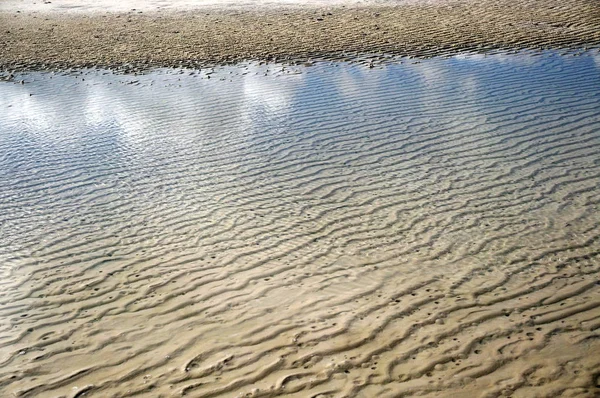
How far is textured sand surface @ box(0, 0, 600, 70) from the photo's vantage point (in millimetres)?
16484

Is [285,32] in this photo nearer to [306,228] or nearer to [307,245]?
[306,228]

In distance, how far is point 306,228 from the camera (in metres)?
7.19

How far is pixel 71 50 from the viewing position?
17703 millimetres

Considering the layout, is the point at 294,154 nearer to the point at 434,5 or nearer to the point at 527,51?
the point at 527,51

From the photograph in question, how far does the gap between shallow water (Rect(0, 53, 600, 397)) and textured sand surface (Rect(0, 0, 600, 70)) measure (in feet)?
14.0

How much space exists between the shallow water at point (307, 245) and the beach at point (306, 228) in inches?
0.9

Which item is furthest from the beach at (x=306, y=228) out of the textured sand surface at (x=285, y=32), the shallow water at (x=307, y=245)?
the textured sand surface at (x=285, y=32)

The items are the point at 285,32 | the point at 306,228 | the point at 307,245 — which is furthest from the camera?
the point at 285,32

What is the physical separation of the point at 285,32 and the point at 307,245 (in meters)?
13.0

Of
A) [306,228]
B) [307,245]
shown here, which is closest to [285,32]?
[306,228]

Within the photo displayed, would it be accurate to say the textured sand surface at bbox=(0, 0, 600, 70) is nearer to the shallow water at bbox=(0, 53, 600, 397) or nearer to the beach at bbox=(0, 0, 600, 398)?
the beach at bbox=(0, 0, 600, 398)

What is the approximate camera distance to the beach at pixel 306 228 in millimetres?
4953

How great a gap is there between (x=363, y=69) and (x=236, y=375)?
1071cm

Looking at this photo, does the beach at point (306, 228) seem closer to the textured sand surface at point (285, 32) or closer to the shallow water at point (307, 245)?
the shallow water at point (307, 245)
